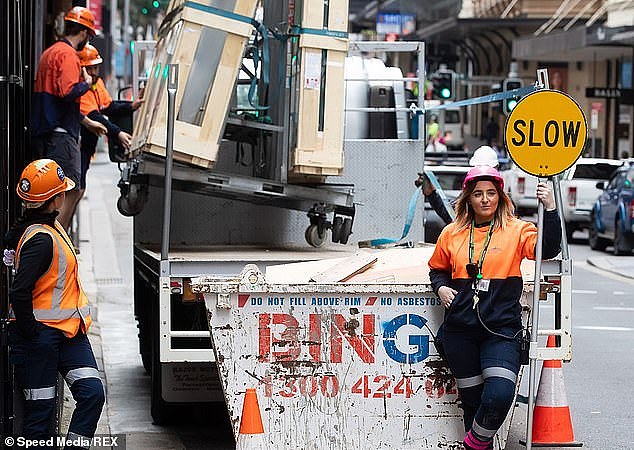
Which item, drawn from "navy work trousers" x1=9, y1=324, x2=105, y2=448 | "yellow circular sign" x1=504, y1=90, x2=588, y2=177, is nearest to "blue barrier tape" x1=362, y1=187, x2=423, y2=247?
"yellow circular sign" x1=504, y1=90, x2=588, y2=177

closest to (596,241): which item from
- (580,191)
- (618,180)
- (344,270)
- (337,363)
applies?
(580,191)

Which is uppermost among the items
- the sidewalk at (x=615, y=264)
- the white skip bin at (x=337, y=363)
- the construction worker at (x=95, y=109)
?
the construction worker at (x=95, y=109)

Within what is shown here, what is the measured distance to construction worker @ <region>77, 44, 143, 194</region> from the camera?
11.1 metres

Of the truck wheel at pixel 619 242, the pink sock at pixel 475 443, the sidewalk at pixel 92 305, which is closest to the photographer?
the pink sock at pixel 475 443

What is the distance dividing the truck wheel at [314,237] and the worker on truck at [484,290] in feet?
7.66

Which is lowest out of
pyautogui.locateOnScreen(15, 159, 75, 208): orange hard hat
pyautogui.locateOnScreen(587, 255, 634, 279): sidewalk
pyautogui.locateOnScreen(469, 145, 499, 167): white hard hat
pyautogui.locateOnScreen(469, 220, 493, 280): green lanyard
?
pyautogui.locateOnScreen(587, 255, 634, 279): sidewalk

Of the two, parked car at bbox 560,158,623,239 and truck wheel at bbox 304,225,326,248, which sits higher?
truck wheel at bbox 304,225,326,248

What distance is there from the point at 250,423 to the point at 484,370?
1.33m

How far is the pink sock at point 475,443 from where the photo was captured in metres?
7.38

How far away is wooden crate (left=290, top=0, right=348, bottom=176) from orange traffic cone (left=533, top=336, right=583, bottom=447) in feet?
6.40

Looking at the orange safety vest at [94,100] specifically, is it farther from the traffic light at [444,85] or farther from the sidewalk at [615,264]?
the traffic light at [444,85]

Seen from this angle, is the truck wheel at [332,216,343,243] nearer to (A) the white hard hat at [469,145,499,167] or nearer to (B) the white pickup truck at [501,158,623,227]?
(A) the white hard hat at [469,145,499,167]

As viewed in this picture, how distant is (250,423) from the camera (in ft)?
24.7

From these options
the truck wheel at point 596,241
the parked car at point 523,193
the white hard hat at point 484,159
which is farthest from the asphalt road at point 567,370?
the parked car at point 523,193
